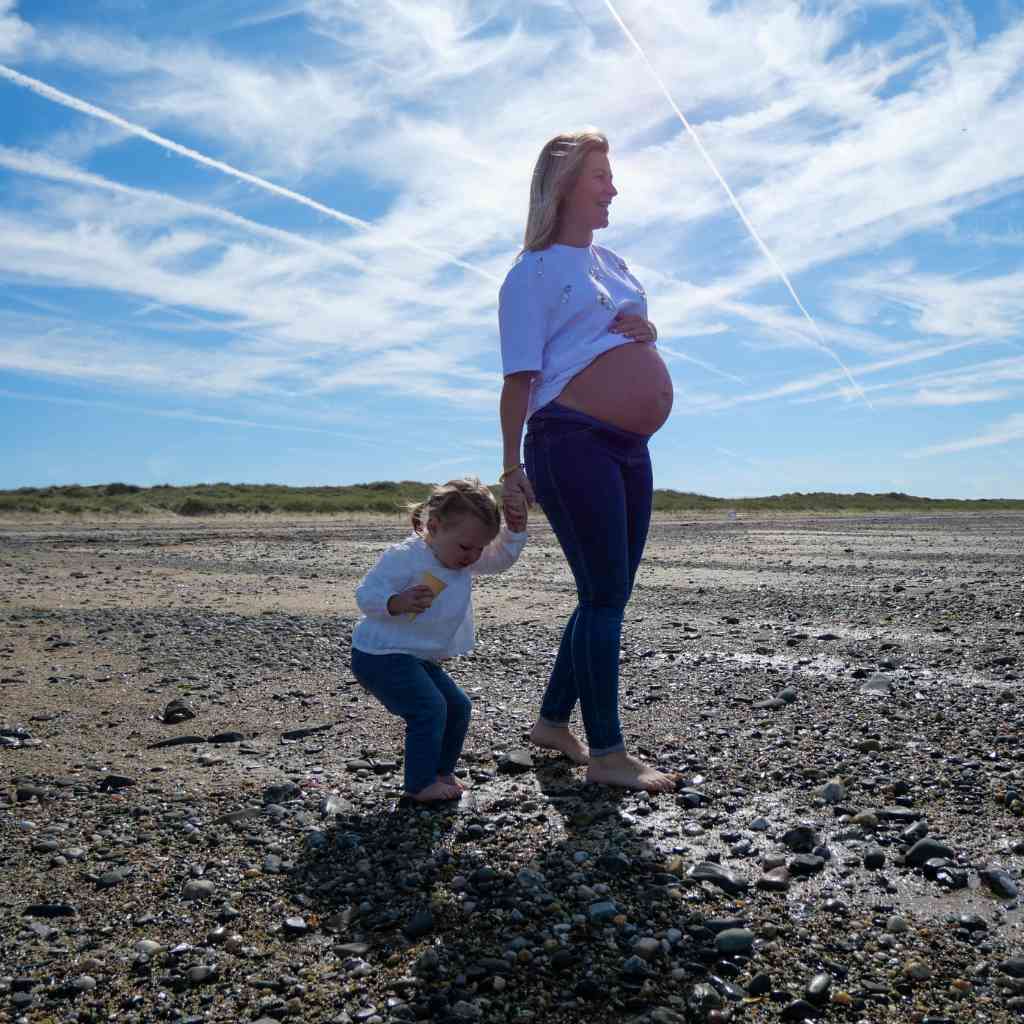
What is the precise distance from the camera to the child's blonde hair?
4.00m

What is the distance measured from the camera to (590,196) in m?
4.09

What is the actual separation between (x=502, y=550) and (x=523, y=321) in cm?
97

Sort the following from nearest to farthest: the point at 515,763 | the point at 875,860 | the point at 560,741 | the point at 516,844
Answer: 1. the point at 875,860
2. the point at 516,844
3. the point at 515,763
4. the point at 560,741

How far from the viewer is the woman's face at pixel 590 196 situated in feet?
13.4

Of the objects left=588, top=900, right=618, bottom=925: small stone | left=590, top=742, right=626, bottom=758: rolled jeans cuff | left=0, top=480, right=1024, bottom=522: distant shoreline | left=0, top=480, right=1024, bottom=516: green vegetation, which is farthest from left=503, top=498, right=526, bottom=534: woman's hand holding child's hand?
left=0, top=480, right=1024, bottom=516: green vegetation

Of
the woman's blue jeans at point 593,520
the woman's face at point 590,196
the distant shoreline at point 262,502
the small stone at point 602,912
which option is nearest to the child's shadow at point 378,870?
the small stone at point 602,912

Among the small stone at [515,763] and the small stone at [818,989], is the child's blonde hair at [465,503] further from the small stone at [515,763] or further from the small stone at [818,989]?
the small stone at [818,989]

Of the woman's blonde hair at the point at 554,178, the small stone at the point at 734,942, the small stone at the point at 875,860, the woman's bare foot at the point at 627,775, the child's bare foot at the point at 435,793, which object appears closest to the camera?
the small stone at the point at 734,942

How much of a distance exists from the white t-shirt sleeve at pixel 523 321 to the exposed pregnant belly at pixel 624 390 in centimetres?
20

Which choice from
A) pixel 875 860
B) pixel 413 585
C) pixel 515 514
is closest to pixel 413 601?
pixel 413 585

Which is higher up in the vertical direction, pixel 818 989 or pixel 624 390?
pixel 624 390

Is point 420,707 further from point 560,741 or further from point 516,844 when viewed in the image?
point 560,741

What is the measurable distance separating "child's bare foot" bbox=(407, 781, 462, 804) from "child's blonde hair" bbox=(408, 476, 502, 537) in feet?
3.40

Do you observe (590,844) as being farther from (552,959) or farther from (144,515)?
(144,515)
